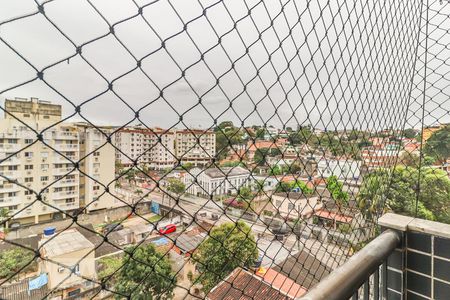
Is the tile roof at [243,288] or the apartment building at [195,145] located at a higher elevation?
the apartment building at [195,145]

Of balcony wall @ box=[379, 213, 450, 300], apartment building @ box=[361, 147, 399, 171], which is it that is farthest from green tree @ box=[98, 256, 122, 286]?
apartment building @ box=[361, 147, 399, 171]

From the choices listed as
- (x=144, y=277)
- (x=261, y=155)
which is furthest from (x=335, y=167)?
(x=144, y=277)

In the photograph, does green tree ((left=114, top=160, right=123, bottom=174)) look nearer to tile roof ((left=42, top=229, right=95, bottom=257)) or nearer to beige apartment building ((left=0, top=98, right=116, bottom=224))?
beige apartment building ((left=0, top=98, right=116, bottom=224))

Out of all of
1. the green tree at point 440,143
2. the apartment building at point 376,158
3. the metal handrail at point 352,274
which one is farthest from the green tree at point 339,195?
the green tree at point 440,143

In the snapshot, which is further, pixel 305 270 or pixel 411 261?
pixel 305 270

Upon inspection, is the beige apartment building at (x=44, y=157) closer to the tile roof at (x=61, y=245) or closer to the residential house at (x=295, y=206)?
the tile roof at (x=61, y=245)

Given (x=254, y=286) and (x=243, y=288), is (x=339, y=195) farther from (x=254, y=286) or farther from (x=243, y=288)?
(x=243, y=288)
